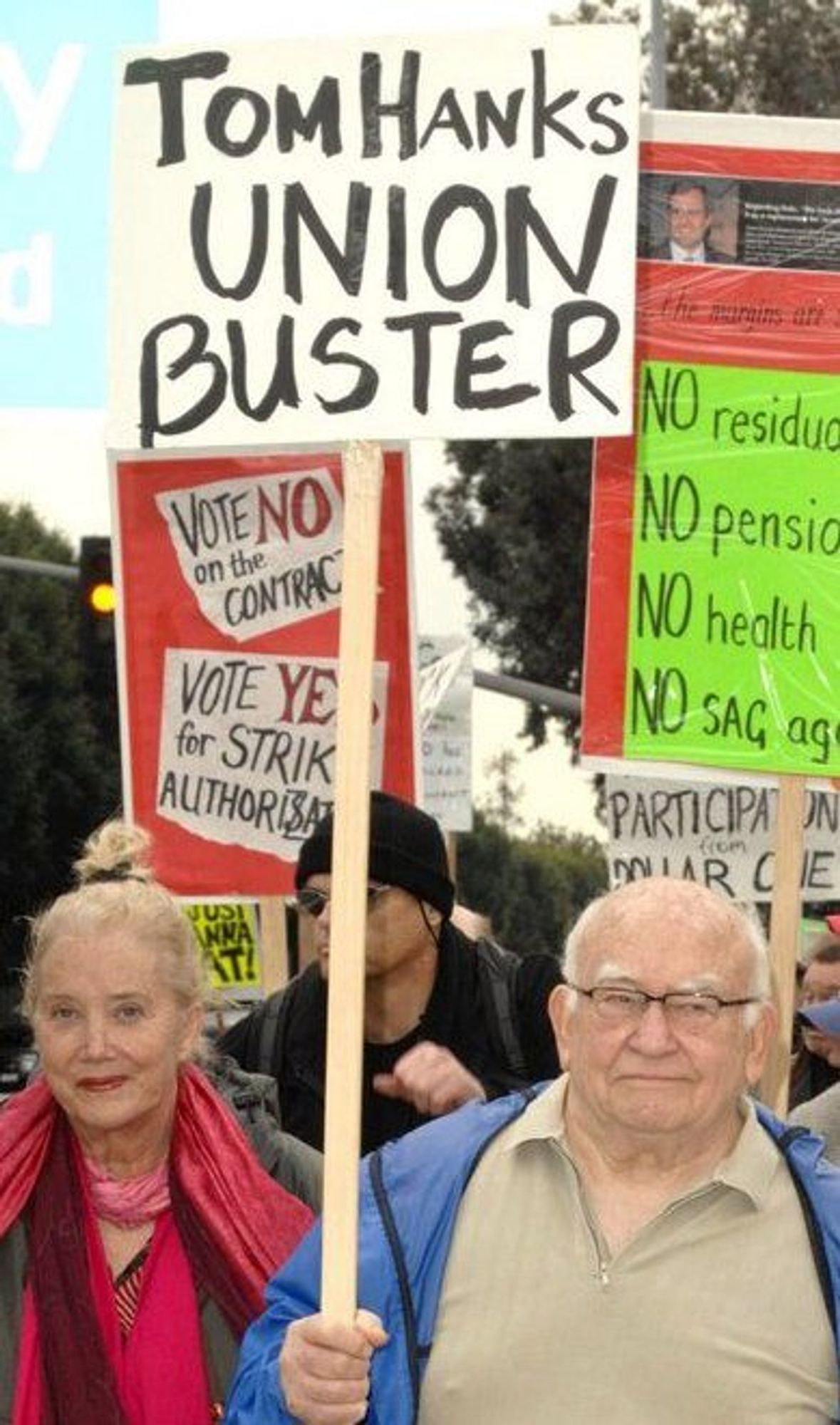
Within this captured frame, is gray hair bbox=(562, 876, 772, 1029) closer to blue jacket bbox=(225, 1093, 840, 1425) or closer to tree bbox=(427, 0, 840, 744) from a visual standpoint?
A: blue jacket bbox=(225, 1093, 840, 1425)

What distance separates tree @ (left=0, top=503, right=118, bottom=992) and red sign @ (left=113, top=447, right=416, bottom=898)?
4855cm

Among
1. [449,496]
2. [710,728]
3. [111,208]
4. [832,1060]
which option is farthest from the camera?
[449,496]

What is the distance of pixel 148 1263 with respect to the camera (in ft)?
15.5

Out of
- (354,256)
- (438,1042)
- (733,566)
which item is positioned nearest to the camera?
(354,256)

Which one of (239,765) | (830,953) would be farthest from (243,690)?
(830,953)

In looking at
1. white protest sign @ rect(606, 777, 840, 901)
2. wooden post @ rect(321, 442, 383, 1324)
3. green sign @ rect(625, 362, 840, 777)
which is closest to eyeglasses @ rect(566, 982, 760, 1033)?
wooden post @ rect(321, 442, 383, 1324)

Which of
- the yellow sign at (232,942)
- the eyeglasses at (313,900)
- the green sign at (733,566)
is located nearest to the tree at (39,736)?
the yellow sign at (232,942)

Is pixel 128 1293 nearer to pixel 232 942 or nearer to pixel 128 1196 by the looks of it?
pixel 128 1196

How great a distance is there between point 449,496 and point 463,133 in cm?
3514

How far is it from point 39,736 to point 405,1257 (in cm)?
5623

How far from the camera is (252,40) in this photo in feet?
17.7

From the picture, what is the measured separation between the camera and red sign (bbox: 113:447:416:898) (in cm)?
959

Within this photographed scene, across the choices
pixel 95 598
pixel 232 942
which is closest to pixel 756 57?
pixel 95 598

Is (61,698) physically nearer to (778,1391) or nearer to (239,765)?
(239,765)
